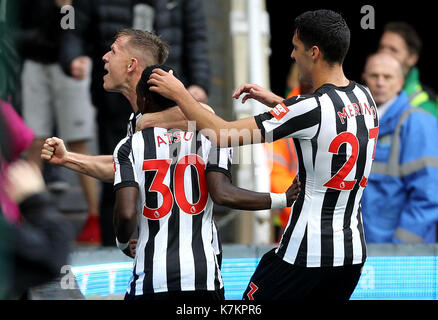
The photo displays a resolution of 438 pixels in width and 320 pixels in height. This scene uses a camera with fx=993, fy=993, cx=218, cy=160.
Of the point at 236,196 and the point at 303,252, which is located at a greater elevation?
the point at 236,196


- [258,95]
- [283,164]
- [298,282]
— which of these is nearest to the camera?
[298,282]

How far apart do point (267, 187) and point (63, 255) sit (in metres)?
4.71

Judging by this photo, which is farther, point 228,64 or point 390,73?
point 228,64

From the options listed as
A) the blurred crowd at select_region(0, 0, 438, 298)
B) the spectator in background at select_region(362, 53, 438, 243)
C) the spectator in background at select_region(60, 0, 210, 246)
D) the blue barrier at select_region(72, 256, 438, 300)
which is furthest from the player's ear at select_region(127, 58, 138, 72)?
the spectator in background at select_region(362, 53, 438, 243)

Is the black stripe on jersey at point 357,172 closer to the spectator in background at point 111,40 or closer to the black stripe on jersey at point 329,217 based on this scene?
the black stripe on jersey at point 329,217

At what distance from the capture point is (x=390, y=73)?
774 cm

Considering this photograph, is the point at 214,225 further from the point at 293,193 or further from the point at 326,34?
the point at 326,34

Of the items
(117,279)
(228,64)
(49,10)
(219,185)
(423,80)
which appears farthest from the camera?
(423,80)

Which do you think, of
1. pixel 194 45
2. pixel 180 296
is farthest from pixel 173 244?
pixel 194 45

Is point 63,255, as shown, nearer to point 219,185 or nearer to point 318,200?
point 219,185

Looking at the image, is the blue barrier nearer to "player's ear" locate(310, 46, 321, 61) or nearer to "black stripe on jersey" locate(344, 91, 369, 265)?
"black stripe on jersey" locate(344, 91, 369, 265)

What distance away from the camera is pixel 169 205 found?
14.7ft

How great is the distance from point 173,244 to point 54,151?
2.76 ft

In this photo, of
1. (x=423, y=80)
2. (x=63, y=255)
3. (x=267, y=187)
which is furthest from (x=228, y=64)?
(x=63, y=255)
